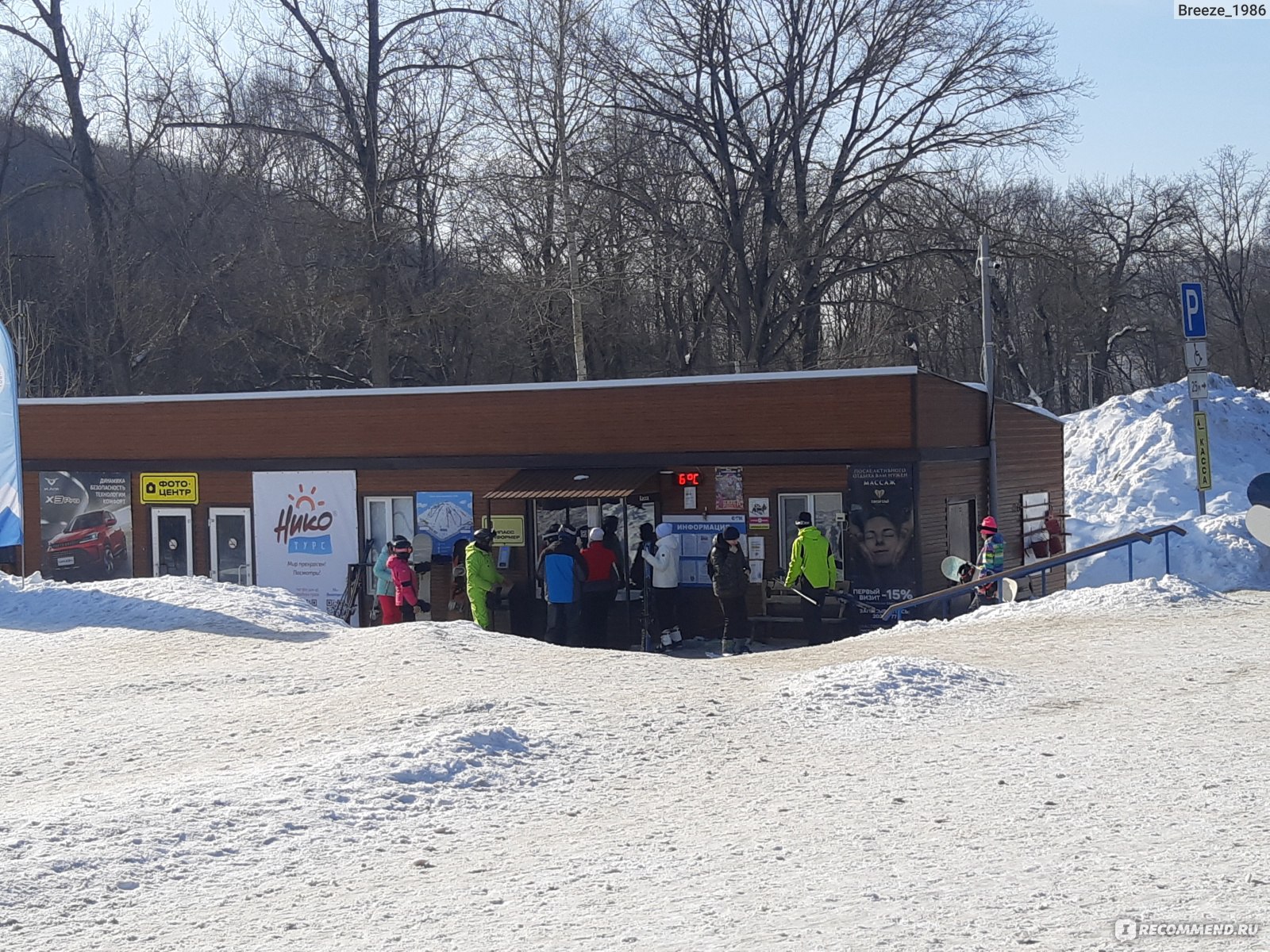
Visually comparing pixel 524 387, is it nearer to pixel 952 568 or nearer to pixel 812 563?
pixel 812 563

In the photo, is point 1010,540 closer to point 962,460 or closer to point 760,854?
point 962,460

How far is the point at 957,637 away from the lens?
43.8 ft

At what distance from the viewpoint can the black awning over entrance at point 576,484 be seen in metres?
18.8

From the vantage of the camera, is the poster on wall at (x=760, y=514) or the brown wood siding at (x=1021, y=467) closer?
the poster on wall at (x=760, y=514)

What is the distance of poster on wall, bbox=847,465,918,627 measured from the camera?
60.2 ft

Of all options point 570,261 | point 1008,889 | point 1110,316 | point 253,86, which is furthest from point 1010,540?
point 1110,316

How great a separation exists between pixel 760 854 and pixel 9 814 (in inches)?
154

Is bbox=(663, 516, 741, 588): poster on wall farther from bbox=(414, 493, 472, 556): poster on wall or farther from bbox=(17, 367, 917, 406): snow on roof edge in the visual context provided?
bbox=(414, 493, 472, 556): poster on wall

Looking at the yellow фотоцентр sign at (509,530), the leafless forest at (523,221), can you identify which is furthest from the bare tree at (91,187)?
the yellow фотоцентр sign at (509,530)

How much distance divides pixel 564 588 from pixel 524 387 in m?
4.64

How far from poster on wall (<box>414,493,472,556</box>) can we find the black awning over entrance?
22.0 inches

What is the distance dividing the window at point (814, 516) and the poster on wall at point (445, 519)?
4924mm

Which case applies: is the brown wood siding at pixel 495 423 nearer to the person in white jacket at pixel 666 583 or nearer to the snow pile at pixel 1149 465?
the person in white jacket at pixel 666 583

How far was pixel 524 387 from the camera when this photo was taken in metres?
20.3
